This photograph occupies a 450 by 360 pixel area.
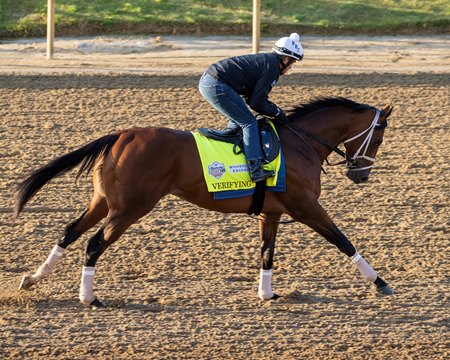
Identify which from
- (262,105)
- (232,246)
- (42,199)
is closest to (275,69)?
(262,105)

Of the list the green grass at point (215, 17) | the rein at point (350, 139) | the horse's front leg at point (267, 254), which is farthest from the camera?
the green grass at point (215, 17)

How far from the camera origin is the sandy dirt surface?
7.70m

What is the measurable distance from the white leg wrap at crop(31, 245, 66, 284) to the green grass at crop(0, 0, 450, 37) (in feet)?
36.8

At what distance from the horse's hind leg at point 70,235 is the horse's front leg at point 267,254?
134 centimetres

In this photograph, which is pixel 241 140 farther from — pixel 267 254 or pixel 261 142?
pixel 267 254

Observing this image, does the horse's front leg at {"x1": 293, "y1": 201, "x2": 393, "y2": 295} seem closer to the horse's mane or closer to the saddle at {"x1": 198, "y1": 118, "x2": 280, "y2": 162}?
the saddle at {"x1": 198, "y1": 118, "x2": 280, "y2": 162}

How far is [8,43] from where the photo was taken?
731 inches

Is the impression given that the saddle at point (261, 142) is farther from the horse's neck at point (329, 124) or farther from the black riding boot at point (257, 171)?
the horse's neck at point (329, 124)

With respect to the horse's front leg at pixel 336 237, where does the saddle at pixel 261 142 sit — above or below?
above

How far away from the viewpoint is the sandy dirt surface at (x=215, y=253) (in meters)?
7.70

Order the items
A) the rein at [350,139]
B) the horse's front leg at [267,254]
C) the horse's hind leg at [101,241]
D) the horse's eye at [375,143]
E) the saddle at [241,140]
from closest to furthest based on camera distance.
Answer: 1. the horse's hind leg at [101,241]
2. the saddle at [241,140]
3. the horse's front leg at [267,254]
4. the rein at [350,139]
5. the horse's eye at [375,143]

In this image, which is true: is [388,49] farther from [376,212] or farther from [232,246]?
[232,246]

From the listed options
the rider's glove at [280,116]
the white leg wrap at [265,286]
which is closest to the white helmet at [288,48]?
the rider's glove at [280,116]

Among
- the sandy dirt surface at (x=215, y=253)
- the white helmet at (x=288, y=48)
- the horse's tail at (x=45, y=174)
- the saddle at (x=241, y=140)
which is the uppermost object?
the white helmet at (x=288, y=48)
